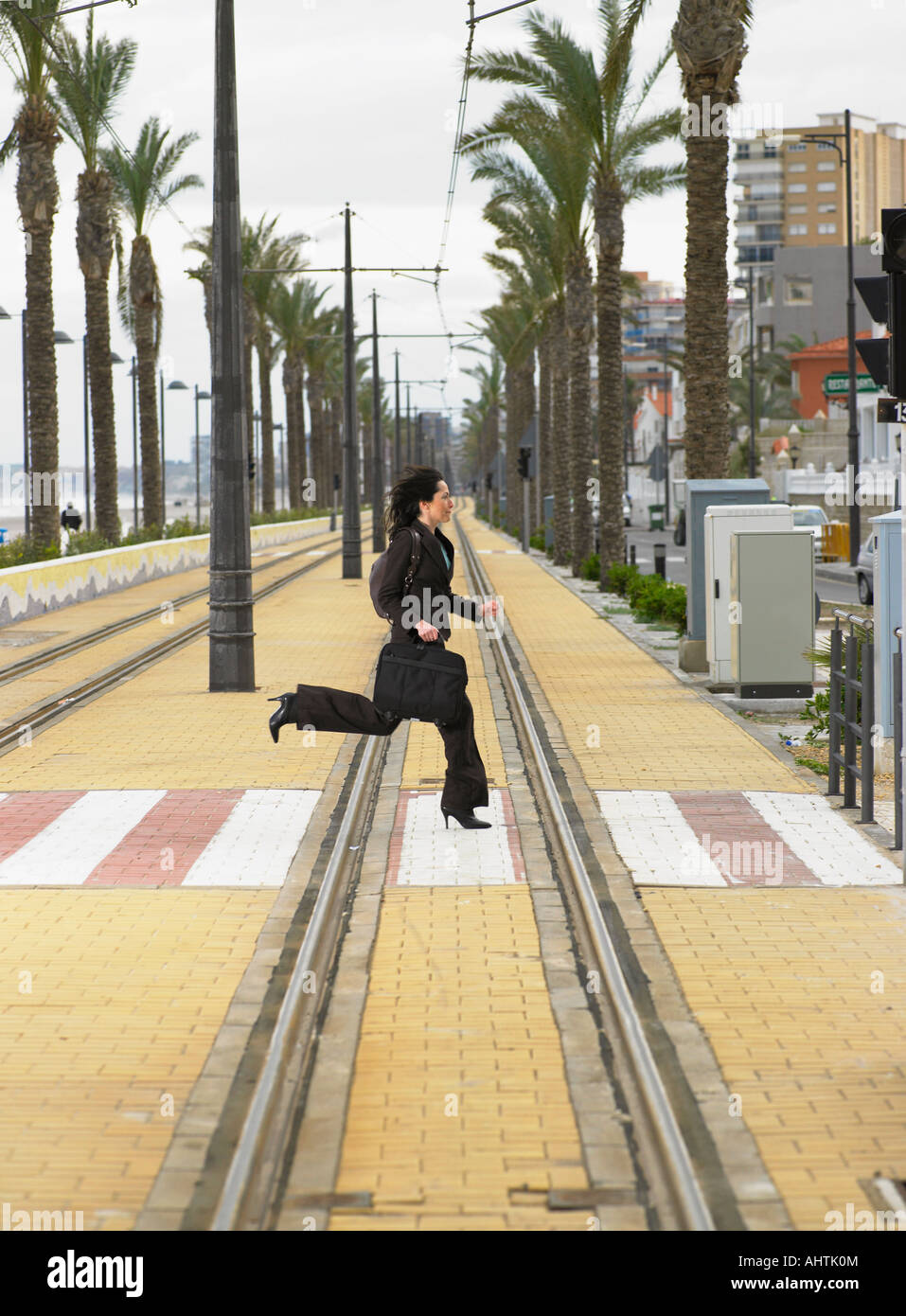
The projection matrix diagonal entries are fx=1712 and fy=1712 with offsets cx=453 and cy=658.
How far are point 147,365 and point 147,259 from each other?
2.95 metres

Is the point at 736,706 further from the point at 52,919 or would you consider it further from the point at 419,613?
the point at 52,919

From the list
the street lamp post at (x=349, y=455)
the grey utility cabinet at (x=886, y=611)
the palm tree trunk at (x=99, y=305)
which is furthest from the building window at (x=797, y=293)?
the grey utility cabinet at (x=886, y=611)

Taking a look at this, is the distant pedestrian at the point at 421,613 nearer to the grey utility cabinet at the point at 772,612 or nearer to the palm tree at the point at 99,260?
the grey utility cabinet at the point at 772,612

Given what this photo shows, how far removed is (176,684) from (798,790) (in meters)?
7.82

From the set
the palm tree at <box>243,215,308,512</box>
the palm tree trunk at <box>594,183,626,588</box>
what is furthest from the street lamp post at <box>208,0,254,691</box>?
the palm tree at <box>243,215,308,512</box>

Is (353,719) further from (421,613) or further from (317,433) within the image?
(317,433)

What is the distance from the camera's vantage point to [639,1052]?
18.0 ft

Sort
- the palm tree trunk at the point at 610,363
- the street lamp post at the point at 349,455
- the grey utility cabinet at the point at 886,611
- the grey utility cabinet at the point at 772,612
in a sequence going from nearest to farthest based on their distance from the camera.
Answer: the grey utility cabinet at the point at 886,611 < the grey utility cabinet at the point at 772,612 < the palm tree trunk at the point at 610,363 < the street lamp post at the point at 349,455

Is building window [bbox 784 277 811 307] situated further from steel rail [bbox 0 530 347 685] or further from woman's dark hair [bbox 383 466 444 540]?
woman's dark hair [bbox 383 466 444 540]

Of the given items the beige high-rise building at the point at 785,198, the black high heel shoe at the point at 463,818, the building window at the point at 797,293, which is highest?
the beige high-rise building at the point at 785,198

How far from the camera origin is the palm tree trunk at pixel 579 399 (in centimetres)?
3716

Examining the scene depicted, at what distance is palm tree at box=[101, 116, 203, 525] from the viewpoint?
41.4m

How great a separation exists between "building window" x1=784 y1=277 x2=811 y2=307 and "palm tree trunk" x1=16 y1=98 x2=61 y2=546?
2858 inches

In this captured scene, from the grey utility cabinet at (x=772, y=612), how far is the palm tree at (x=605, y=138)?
14661 millimetres
